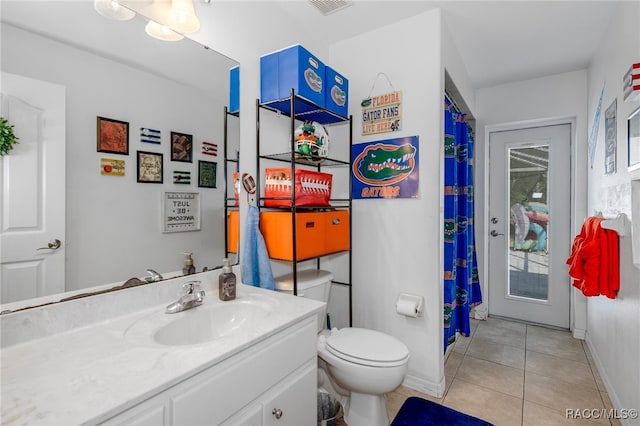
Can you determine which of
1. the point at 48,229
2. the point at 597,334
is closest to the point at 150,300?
the point at 48,229

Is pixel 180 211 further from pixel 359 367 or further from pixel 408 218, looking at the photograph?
pixel 408 218

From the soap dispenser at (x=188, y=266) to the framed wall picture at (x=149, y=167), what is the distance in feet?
1.20

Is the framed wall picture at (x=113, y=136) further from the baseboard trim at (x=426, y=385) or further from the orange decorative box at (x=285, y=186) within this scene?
the baseboard trim at (x=426, y=385)

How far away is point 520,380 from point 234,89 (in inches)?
105

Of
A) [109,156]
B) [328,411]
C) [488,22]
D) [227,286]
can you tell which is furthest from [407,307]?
[488,22]

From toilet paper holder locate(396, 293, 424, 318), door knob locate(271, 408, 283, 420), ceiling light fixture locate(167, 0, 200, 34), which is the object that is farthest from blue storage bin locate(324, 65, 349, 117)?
door knob locate(271, 408, 283, 420)

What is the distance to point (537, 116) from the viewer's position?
3.09 metres

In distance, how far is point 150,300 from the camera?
4.25ft

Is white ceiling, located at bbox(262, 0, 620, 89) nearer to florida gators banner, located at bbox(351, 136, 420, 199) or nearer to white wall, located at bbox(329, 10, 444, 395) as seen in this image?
white wall, located at bbox(329, 10, 444, 395)

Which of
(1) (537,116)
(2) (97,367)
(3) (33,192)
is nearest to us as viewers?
(2) (97,367)

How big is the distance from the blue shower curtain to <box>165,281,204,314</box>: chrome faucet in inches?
66.5

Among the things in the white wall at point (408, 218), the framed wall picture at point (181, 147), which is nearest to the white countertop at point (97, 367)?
the framed wall picture at point (181, 147)

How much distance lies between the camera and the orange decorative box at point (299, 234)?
171 cm

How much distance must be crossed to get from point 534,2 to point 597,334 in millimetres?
2407
